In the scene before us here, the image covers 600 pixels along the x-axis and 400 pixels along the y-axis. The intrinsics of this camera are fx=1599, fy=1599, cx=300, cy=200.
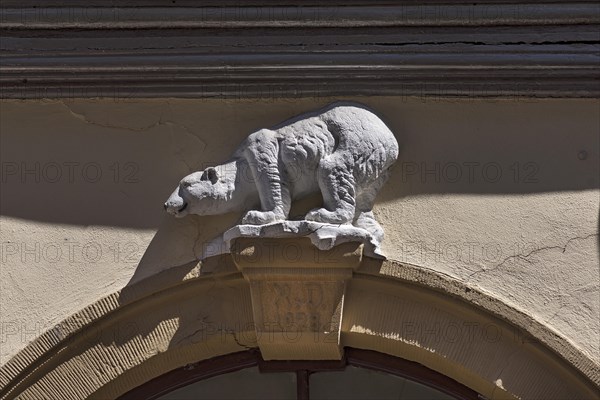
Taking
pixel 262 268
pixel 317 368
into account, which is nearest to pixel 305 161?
pixel 262 268

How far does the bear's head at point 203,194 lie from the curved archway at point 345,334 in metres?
0.18

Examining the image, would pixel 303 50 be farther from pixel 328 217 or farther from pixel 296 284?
pixel 296 284

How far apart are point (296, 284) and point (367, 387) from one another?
45cm

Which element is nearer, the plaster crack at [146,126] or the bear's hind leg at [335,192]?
the bear's hind leg at [335,192]

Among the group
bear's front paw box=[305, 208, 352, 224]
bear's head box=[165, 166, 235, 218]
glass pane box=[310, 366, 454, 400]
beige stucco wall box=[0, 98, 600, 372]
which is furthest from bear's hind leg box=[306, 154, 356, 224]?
glass pane box=[310, 366, 454, 400]

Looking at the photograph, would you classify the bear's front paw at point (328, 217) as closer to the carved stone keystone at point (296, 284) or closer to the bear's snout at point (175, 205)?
the carved stone keystone at point (296, 284)

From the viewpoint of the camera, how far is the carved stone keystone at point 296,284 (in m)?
4.80

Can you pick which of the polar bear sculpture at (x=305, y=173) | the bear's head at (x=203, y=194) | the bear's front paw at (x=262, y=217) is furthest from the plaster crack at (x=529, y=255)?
the bear's head at (x=203, y=194)

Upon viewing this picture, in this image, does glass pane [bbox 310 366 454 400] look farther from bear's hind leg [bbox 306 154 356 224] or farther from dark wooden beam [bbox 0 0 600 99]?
dark wooden beam [bbox 0 0 600 99]

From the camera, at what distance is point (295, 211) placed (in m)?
4.91

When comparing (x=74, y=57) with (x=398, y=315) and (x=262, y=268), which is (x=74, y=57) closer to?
(x=262, y=268)

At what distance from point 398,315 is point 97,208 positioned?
100 cm

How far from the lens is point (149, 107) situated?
5055mm

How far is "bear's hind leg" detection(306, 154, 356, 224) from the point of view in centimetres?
478
